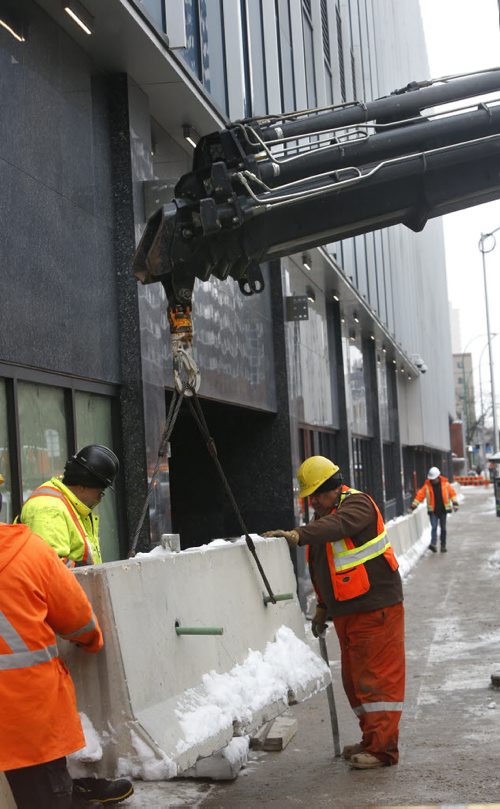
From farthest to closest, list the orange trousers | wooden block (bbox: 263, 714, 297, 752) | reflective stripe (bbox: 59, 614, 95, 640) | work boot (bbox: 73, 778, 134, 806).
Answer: wooden block (bbox: 263, 714, 297, 752) → the orange trousers → work boot (bbox: 73, 778, 134, 806) → reflective stripe (bbox: 59, 614, 95, 640)

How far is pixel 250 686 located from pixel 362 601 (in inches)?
47.6

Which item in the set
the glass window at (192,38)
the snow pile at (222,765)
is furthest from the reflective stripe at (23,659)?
the glass window at (192,38)

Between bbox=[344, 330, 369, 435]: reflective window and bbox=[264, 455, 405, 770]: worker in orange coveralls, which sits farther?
bbox=[344, 330, 369, 435]: reflective window

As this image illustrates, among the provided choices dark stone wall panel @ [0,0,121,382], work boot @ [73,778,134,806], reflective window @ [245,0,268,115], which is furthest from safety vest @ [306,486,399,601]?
reflective window @ [245,0,268,115]

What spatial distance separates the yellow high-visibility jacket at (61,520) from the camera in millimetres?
6156

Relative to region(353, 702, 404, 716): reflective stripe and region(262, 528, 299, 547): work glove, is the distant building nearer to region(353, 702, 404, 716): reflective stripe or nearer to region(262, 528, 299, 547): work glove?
region(353, 702, 404, 716): reflective stripe

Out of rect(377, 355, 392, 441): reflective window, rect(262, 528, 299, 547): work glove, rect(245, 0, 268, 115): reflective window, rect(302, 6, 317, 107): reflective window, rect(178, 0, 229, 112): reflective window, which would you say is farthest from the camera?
rect(377, 355, 392, 441): reflective window

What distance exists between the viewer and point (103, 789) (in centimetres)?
577

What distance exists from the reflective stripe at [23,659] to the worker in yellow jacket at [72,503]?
130cm

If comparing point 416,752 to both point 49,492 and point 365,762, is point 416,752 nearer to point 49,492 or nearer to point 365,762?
point 365,762

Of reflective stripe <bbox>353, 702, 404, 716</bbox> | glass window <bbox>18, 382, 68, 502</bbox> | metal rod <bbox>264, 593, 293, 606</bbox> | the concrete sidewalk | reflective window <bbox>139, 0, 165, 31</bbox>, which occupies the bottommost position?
the concrete sidewalk

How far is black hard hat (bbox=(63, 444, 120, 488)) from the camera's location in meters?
6.27

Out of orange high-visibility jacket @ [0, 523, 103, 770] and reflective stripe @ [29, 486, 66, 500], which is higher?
reflective stripe @ [29, 486, 66, 500]

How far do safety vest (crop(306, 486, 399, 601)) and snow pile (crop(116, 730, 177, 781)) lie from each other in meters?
2.56
